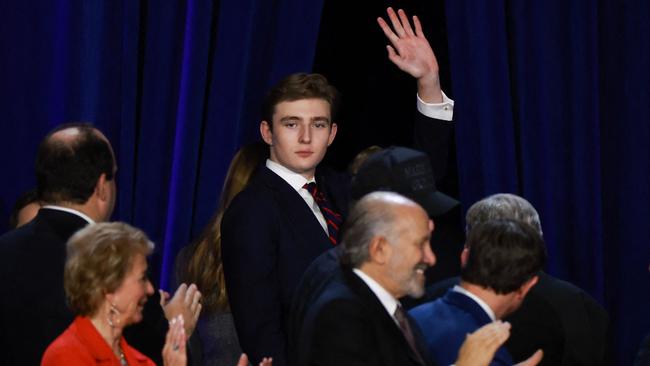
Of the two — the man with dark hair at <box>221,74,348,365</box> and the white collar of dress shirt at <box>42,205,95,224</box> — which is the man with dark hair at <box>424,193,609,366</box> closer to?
the man with dark hair at <box>221,74,348,365</box>

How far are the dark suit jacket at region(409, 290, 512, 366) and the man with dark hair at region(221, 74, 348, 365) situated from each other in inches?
21.2

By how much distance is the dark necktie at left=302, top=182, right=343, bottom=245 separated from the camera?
3.45m

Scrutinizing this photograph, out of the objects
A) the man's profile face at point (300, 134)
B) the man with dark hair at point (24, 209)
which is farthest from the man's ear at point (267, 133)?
the man with dark hair at point (24, 209)

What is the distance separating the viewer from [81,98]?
4062mm

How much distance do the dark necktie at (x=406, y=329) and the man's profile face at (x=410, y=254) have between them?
0.14 feet

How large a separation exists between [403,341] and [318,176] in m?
1.22

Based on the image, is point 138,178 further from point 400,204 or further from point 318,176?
point 400,204

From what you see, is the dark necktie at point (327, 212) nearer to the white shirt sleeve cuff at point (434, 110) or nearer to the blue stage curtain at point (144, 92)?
the white shirt sleeve cuff at point (434, 110)

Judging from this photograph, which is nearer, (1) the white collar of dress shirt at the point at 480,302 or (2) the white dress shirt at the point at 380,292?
(2) the white dress shirt at the point at 380,292

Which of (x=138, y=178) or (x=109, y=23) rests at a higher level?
(x=109, y=23)

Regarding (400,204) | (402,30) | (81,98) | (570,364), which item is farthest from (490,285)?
(81,98)

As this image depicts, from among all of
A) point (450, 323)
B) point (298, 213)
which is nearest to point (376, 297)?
point (450, 323)

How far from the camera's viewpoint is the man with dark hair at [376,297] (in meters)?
2.42

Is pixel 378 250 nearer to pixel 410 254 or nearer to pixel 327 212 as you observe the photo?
pixel 410 254
